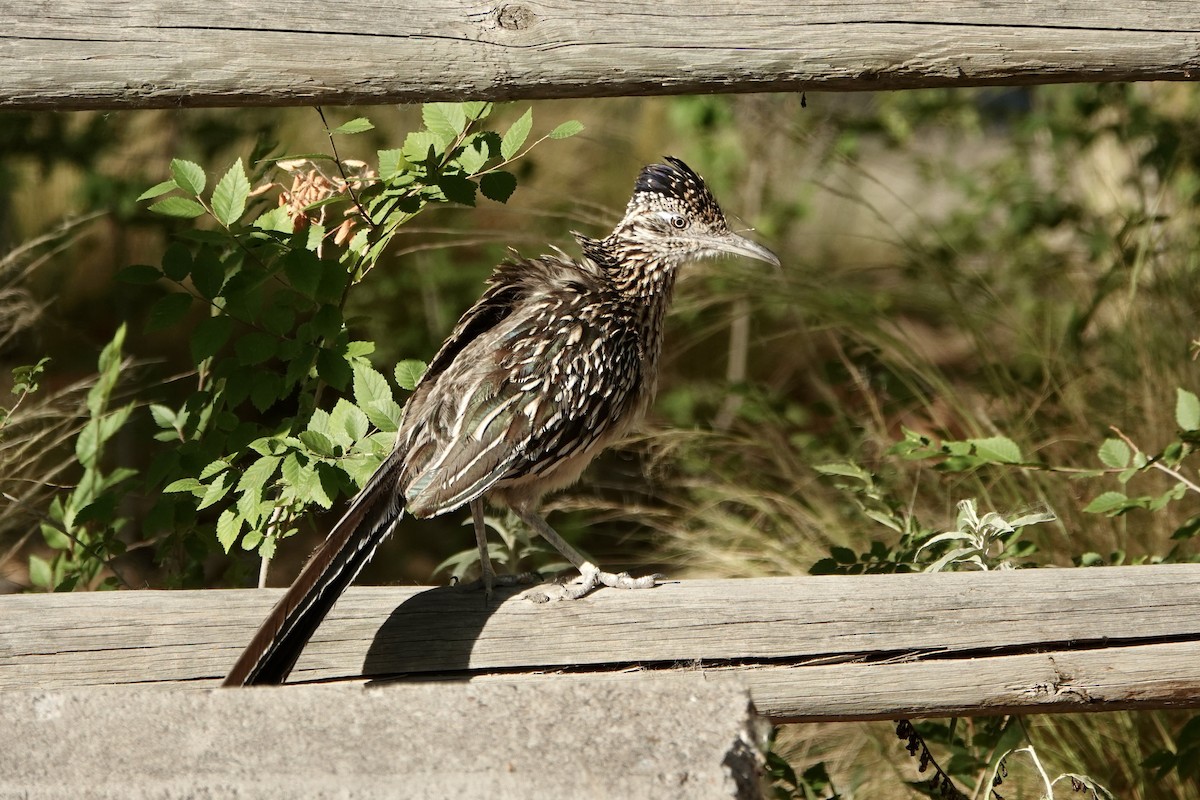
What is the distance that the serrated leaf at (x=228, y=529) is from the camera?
9.81 ft

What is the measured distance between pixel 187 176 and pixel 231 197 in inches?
4.0

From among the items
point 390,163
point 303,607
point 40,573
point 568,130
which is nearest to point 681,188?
point 568,130

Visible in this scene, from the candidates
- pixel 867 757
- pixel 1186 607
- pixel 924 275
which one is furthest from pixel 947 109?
pixel 1186 607

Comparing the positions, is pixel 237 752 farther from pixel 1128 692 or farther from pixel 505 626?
pixel 1128 692

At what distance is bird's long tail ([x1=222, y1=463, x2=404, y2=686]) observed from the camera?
2488 mm

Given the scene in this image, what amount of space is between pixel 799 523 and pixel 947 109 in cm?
347

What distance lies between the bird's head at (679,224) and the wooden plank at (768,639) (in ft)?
3.58

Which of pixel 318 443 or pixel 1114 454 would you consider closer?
pixel 318 443

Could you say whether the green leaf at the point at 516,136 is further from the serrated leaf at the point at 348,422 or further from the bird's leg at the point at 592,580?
the bird's leg at the point at 592,580

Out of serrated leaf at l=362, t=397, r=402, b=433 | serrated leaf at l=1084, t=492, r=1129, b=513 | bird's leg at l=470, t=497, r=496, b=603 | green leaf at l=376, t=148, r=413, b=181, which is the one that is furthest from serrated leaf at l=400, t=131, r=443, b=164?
serrated leaf at l=1084, t=492, r=1129, b=513

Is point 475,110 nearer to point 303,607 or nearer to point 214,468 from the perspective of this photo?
point 214,468

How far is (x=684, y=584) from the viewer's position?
279 cm

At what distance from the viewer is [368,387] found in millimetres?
3094

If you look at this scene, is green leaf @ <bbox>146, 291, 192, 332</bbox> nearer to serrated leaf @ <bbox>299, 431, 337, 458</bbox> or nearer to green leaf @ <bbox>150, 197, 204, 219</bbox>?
green leaf @ <bbox>150, 197, 204, 219</bbox>
